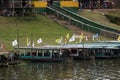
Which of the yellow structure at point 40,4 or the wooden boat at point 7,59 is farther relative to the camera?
the yellow structure at point 40,4

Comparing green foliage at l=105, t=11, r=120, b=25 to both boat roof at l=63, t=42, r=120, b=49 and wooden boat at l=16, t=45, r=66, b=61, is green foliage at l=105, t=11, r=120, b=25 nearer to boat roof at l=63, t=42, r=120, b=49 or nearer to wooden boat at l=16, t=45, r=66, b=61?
boat roof at l=63, t=42, r=120, b=49

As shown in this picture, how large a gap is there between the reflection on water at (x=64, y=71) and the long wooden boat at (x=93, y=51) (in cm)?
428

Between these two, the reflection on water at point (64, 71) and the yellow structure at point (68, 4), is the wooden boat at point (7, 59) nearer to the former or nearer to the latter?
the reflection on water at point (64, 71)

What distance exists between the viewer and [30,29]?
Answer: 105438 millimetres

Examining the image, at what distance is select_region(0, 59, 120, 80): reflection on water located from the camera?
68.1 meters

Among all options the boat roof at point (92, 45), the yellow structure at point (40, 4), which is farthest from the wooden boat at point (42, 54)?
the yellow structure at point (40, 4)

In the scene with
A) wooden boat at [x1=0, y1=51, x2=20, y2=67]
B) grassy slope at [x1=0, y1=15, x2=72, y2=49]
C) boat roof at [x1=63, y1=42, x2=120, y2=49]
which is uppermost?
wooden boat at [x1=0, y1=51, x2=20, y2=67]

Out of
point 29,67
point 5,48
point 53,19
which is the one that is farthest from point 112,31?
point 29,67

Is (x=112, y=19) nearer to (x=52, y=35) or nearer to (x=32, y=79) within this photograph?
(x=52, y=35)

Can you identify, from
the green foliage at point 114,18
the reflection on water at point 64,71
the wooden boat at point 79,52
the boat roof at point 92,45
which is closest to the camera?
the reflection on water at point 64,71

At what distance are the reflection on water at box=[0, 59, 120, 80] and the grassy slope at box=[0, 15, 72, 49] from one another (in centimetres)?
1282

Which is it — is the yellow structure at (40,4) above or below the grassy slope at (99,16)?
above

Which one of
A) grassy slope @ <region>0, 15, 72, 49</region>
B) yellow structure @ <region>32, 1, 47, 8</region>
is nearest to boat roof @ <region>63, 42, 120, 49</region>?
grassy slope @ <region>0, 15, 72, 49</region>

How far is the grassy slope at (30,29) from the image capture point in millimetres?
97062
